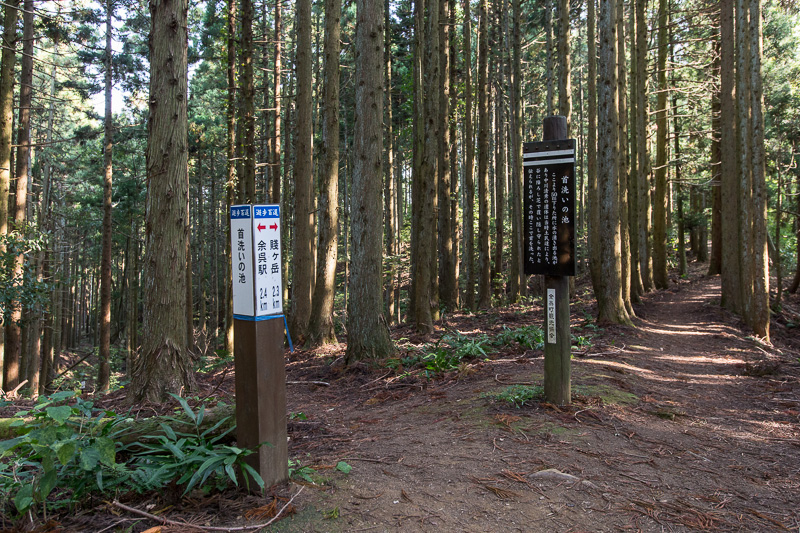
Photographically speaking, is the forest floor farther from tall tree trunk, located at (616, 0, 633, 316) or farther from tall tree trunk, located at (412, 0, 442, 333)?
tall tree trunk, located at (616, 0, 633, 316)

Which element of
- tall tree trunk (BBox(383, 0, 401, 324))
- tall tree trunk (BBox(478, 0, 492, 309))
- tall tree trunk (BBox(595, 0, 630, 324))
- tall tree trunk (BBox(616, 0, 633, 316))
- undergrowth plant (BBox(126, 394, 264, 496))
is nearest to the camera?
undergrowth plant (BBox(126, 394, 264, 496))

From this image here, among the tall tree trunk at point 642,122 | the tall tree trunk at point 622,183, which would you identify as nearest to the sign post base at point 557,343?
the tall tree trunk at point 622,183

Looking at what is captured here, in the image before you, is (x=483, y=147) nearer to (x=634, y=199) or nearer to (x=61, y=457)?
(x=634, y=199)

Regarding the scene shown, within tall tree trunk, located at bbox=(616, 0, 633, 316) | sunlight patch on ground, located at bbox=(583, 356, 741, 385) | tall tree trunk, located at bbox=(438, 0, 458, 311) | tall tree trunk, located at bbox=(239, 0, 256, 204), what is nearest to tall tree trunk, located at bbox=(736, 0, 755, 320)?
tall tree trunk, located at bbox=(616, 0, 633, 316)

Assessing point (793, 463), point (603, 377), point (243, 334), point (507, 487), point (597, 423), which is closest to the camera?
point (243, 334)

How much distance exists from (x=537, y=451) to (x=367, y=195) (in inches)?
184

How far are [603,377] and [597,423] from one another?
183cm

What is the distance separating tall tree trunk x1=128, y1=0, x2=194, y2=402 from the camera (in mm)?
5434

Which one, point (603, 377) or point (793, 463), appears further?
point (603, 377)

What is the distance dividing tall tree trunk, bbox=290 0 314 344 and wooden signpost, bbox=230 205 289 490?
24.3ft

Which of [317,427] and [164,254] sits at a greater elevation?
[164,254]

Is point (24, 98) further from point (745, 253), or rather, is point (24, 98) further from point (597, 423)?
point (745, 253)

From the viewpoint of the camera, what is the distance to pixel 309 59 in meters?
10.8

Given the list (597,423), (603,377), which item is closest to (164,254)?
(597,423)
